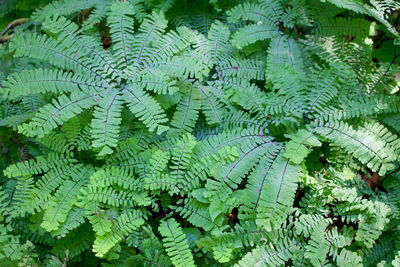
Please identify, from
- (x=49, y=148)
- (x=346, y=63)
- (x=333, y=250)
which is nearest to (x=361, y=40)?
(x=346, y=63)

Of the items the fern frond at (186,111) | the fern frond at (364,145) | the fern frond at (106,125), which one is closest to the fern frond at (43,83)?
the fern frond at (106,125)

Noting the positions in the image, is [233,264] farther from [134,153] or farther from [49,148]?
[49,148]

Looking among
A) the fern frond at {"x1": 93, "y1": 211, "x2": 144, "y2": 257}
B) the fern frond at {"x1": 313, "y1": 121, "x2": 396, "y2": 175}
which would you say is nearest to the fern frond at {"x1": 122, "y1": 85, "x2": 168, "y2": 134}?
the fern frond at {"x1": 93, "y1": 211, "x2": 144, "y2": 257}

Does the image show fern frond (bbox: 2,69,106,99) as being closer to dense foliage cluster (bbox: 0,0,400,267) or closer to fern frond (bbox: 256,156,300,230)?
dense foliage cluster (bbox: 0,0,400,267)

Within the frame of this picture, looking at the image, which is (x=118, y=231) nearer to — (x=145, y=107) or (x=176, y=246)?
(x=176, y=246)

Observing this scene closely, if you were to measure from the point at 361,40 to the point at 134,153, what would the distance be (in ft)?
7.53

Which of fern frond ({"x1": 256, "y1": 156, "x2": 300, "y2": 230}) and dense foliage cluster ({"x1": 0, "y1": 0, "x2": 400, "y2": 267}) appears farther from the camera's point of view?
dense foliage cluster ({"x1": 0, "y1": 0, "x2": 400, "y2": 267})

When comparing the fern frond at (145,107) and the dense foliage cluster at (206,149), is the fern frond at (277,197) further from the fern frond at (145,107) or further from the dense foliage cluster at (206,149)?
the fern frond at (145,107)

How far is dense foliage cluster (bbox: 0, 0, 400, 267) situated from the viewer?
230 centimetres

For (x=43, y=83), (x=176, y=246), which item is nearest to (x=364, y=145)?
(x=176, y=246)

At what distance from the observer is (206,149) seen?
254 centimetres

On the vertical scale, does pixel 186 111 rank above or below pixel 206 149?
above

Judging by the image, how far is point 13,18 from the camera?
4.25m

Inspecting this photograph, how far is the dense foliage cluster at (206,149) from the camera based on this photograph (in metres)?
2.30
